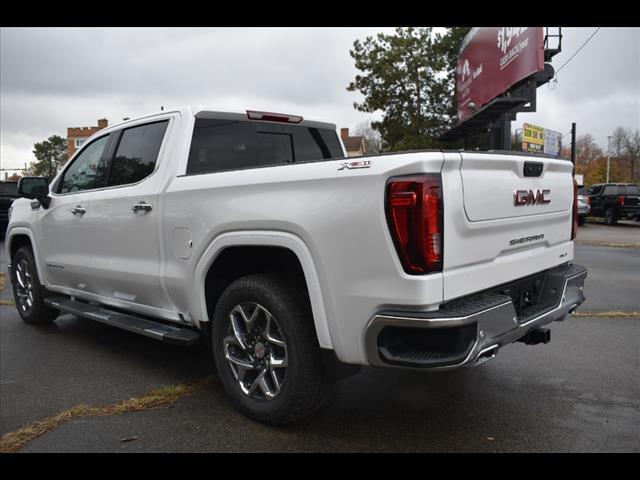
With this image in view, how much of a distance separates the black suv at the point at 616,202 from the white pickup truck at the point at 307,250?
70.6ft

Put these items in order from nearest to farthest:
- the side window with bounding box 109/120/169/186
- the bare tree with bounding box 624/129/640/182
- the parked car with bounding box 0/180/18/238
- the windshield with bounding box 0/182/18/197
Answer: the side window with bounding box 109/120/169/186
the parked car with bounding box 0/180/18/238
the windshield with bounding box 0/182/18/197
the bare tree with bounding box 624/129/640/182

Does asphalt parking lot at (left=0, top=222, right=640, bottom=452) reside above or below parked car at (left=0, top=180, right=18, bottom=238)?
below

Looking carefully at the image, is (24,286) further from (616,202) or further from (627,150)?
(627,150)

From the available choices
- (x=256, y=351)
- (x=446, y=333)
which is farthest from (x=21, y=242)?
(x=446, y=333)

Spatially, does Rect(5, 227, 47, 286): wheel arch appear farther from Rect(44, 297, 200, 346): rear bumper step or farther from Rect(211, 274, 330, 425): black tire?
Rect(211, 274, 330, 425): black tire

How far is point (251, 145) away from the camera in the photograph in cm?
456

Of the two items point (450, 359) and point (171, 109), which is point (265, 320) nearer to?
point (450, 359)

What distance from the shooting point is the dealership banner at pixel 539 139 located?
2511 centimetres

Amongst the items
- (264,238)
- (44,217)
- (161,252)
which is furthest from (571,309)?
(44,217)

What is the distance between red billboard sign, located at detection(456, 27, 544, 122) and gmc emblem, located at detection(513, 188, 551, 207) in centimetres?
1414

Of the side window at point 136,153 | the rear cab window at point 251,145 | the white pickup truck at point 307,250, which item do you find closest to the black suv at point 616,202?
the rear cab window at point 251,145

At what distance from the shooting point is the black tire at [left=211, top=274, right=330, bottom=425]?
3105 millimetres

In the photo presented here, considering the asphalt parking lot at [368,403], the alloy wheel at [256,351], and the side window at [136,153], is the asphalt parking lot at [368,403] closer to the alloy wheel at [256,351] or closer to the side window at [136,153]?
the alloy wheel at [256,351]

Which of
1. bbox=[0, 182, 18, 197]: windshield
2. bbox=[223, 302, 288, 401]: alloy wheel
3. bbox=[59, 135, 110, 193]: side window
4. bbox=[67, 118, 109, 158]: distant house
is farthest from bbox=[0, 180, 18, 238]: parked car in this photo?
bbox=[67, 118, 109, 158]: distant house
